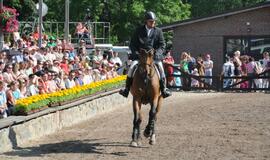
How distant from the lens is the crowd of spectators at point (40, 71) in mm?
15942

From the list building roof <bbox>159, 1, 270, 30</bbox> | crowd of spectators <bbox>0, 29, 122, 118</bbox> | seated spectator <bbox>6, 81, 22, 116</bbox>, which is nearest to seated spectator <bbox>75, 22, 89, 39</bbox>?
building roof <bbox>159, 1, 270, 30</bbox>

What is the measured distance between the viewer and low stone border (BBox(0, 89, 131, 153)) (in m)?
13.0

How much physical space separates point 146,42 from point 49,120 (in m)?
3.26

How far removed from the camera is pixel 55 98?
16438mm

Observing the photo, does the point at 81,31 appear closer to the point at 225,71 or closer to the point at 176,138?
the point at 225,71

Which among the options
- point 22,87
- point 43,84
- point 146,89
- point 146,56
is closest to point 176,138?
point 146,89

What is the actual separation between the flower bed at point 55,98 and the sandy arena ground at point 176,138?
727 millimetres

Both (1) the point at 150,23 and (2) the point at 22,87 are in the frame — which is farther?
(2) the point at 22,87

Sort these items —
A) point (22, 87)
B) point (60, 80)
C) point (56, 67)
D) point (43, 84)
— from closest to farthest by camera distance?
point (22, 87) < point (43, 84) < point (60, 80) < point (56, 67)

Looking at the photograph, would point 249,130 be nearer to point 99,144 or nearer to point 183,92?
point 99,144

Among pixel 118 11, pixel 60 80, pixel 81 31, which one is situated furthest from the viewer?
pixel 118 11

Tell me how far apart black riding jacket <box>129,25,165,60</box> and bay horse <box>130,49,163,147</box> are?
12.0 inches

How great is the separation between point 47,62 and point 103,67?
5.07m

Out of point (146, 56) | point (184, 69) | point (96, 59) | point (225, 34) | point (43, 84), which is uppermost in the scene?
point (225, 34)
